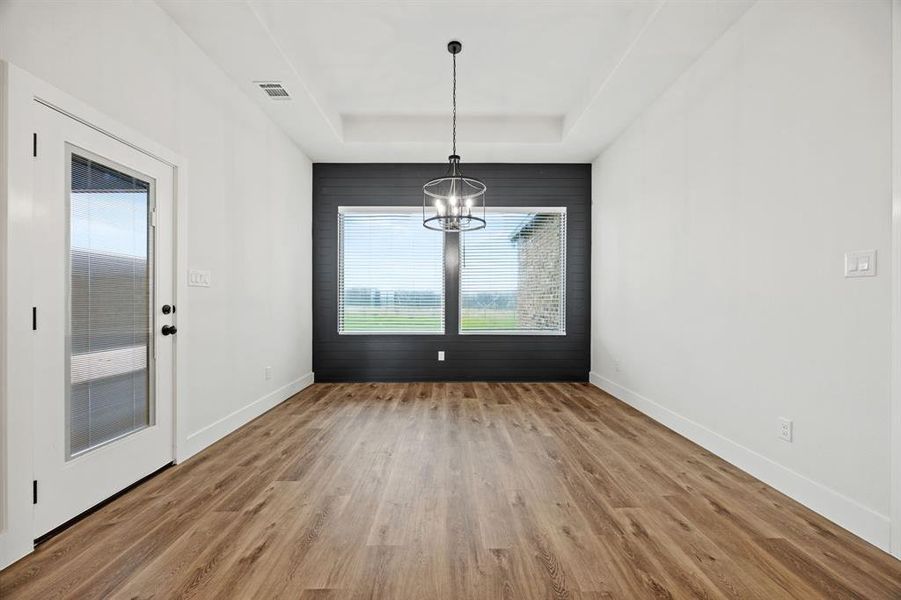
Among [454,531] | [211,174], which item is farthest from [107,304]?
[454,531]

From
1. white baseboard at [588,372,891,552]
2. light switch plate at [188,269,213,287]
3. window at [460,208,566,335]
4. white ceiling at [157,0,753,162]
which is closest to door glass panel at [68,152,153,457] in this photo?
light switch plate at [188,269,213,287]

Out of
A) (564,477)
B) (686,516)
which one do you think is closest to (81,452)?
(564,477)

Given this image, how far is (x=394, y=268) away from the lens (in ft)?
18.3

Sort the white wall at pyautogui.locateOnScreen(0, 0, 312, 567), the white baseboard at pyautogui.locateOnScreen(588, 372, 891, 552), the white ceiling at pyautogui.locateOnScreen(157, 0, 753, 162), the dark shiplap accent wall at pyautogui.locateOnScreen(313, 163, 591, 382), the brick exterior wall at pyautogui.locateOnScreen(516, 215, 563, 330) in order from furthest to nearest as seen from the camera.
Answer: the brick exterior wall at pyautogui.locateOnScreen(516, 215, 563, 330), the dark shiplap accent wall at pyautogui.locateOnScreen(313, 163, 591, 382), the white ceiling at pyautogui.locateOnScreen(157, 0, 753, 162), the white wall at pyautogui.locateOnScreen(0, 0, 312, 567), the white baseboard at pyautogui.locateOnScreen(588, 372, 891, 552)

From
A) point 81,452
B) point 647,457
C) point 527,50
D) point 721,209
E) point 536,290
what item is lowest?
point 647,457

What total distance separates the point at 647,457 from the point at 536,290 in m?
2.97

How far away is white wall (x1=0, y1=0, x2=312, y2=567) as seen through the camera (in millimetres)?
2084

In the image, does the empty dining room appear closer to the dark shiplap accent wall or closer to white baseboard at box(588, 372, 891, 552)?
white baseboard at box(588, 372, 891, 552)

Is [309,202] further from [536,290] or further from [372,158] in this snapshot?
[536,290]

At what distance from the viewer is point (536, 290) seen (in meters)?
5.57

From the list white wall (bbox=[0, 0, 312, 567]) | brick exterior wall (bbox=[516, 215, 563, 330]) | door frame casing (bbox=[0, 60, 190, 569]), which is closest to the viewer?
door frame casing (bbox=[0, 60, 190, 569])

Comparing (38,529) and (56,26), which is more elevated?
(56,26)

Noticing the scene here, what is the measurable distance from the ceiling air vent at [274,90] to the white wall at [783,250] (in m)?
3.50

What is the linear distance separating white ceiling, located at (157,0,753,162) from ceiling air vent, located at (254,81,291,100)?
66mm
